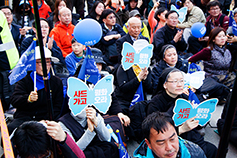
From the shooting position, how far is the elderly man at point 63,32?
4.18 m

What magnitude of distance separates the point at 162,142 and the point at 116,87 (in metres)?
1.75

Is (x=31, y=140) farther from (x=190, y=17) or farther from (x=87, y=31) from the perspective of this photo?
(x=190, y=17)

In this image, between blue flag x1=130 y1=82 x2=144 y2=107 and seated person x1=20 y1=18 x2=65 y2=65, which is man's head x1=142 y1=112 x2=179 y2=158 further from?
seated person x1=20 y1=18 x2=65 y2=65

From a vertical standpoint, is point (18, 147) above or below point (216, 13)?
below

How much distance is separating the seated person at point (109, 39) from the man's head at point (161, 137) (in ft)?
9.20

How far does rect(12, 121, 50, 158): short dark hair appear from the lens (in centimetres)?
138

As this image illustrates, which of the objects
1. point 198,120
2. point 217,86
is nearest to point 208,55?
point 217,86

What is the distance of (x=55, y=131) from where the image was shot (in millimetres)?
1333

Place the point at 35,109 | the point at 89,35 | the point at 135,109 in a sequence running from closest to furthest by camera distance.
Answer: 1. the point at 89,35
2. the point at 35,109
3. the point at 135,109

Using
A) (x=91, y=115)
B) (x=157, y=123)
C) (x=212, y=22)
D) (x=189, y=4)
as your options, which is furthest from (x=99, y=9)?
(x=157, y=123)

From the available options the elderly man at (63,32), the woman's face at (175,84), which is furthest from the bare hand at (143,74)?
the elderly man at (63,32)

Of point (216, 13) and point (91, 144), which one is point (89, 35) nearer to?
point (91, 144)

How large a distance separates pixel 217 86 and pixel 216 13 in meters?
2.02

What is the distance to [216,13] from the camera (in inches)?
189
